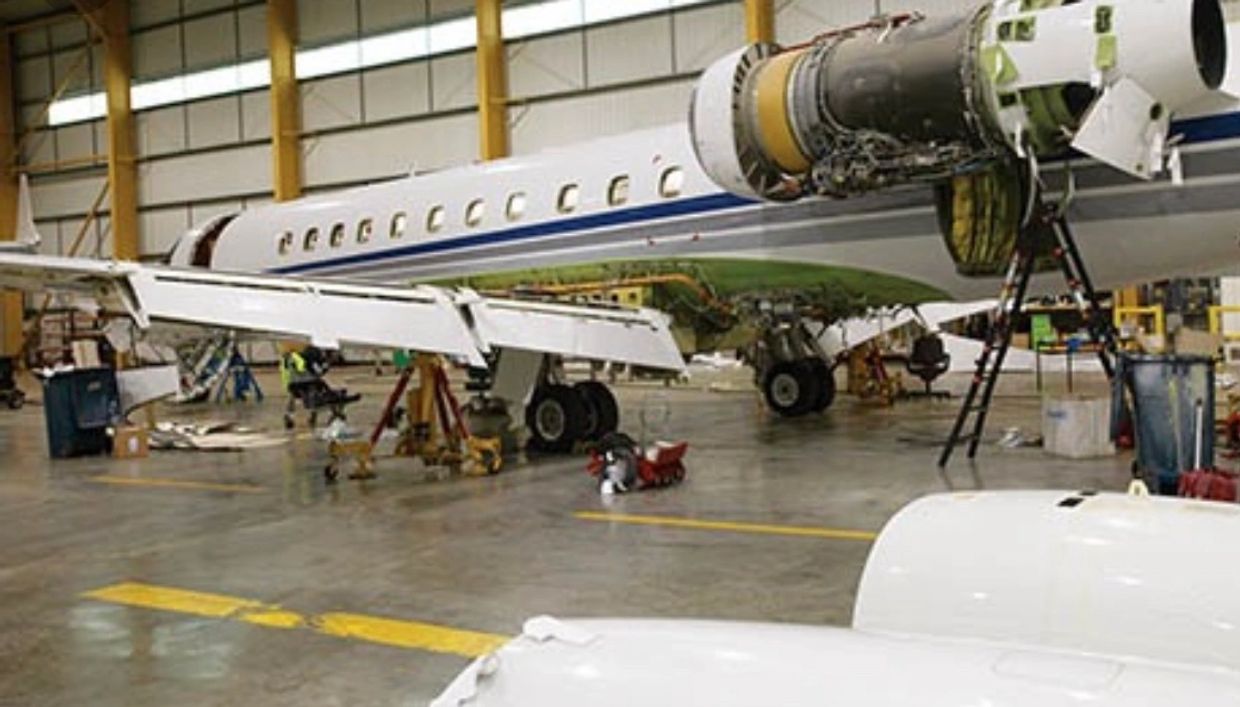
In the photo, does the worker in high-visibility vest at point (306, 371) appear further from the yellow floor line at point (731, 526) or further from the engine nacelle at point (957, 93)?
the yellow floor line at point (731, 526)

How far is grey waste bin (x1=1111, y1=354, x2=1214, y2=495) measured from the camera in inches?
300

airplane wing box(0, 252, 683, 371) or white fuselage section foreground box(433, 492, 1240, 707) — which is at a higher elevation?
airplane wing box(0, 252, 683, 371)

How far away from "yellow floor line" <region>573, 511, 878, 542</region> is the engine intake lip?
4193 mm

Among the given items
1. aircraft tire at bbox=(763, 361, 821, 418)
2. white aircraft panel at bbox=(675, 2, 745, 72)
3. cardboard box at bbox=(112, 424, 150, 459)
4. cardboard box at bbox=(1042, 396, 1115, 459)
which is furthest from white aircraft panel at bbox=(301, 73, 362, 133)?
cardboard box at bbox=(1042, 396, 1115, 459)

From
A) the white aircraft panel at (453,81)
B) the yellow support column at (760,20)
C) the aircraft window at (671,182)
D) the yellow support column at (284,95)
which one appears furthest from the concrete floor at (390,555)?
the yellow support column at (284,95)

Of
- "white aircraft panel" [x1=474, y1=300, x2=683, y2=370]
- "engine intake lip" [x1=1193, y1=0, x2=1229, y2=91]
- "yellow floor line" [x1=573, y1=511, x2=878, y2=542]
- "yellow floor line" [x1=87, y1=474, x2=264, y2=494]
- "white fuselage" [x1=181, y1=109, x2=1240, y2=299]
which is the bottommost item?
"yellow floor line" [x1=573, y1=511, x2=878, y2=542]

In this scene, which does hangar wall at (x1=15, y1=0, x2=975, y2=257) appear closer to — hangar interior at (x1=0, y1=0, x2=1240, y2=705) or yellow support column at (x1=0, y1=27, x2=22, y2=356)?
hangar interior at (x1=0, y1=0, x2=1240, y2=705)

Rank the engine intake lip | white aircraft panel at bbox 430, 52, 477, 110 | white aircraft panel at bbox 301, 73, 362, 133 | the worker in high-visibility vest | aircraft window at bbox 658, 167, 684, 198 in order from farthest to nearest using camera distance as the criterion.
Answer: white aircraft panel at bbox 301, 73, 362, 133 < white aircraft panel at bbox 430, 52, 477, 110 < the worker in high-visibility vest < aircraft window at bbox 658, 167, 684, 198 < the engine intake lip

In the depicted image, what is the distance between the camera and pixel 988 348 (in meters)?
9.84

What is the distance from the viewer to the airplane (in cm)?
830

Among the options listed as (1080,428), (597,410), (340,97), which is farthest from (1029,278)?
(340,97)

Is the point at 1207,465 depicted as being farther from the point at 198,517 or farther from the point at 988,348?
the point at 198,517

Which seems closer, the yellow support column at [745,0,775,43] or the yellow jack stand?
the yellow jack stand

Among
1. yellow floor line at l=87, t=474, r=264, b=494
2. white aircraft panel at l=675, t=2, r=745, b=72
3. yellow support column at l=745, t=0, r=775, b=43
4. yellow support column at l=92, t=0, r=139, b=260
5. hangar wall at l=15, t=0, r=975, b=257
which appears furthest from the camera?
yellow support column at l=92, t=0, r=139, b=260
